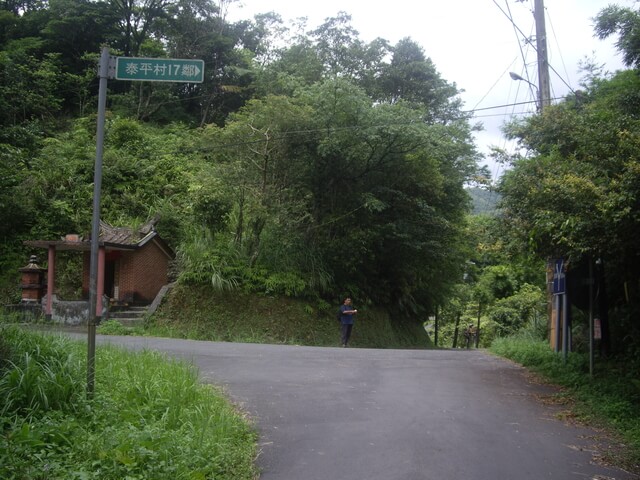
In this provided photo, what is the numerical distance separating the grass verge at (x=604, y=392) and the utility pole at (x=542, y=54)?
715 centimetres

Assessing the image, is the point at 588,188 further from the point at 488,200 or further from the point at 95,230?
the point at 488,200

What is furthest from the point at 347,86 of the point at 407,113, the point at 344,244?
the point at 344,244

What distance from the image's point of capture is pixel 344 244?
80.3ft

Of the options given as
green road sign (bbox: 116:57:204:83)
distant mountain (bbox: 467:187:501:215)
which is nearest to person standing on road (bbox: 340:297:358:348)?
distant mountain (bbox: 467:187:501:215)

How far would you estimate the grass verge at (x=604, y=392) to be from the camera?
7.49 m

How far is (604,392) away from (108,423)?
7.72 meters

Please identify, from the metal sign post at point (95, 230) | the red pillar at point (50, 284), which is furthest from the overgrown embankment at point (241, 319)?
the metal sign post at point (95, 230)

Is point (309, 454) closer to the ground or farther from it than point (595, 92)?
→ closer to the ground

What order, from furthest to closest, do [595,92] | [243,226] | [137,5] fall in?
1. [137,5]
2. [243,226]
3. [595,92]

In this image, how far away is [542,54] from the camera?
55.8 ft

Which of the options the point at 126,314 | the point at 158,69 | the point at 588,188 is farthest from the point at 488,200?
the point at 158,69

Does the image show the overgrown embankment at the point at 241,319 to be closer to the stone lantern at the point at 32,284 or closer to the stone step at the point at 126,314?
the stone step at the point at 126,314

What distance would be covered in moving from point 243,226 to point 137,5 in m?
23.1

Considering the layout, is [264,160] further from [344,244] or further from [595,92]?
[595,92]
